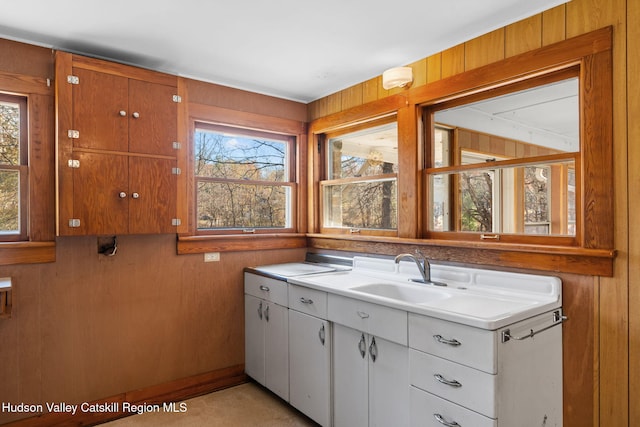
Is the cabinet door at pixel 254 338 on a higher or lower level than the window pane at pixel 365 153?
lower

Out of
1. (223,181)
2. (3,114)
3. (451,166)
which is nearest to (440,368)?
(451,166)

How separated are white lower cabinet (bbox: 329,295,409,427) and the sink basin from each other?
0.25 metres

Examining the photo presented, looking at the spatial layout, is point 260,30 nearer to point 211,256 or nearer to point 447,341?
point 211,256

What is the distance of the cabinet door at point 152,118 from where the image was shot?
8.46ft

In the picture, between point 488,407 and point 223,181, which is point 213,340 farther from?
point 488,407

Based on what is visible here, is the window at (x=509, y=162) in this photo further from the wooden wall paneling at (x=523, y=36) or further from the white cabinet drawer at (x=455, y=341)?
the white cabinet drawer at (x=455, y=341)

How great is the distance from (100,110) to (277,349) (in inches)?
78.1

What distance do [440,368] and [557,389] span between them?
67cm

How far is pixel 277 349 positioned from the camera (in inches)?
111

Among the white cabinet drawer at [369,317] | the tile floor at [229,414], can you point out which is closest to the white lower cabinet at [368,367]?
the white cabinet drawer at [369,317]

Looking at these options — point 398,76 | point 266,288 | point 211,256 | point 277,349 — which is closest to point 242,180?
point 211,256

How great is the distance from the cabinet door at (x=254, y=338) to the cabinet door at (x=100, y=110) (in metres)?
1.48

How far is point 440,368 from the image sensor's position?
1751 millimetres

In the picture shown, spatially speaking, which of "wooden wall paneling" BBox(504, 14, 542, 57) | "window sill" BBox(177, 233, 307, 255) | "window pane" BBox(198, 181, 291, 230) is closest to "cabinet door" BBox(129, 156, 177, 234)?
"window sill" BBox(177, 233, 307, 255)
